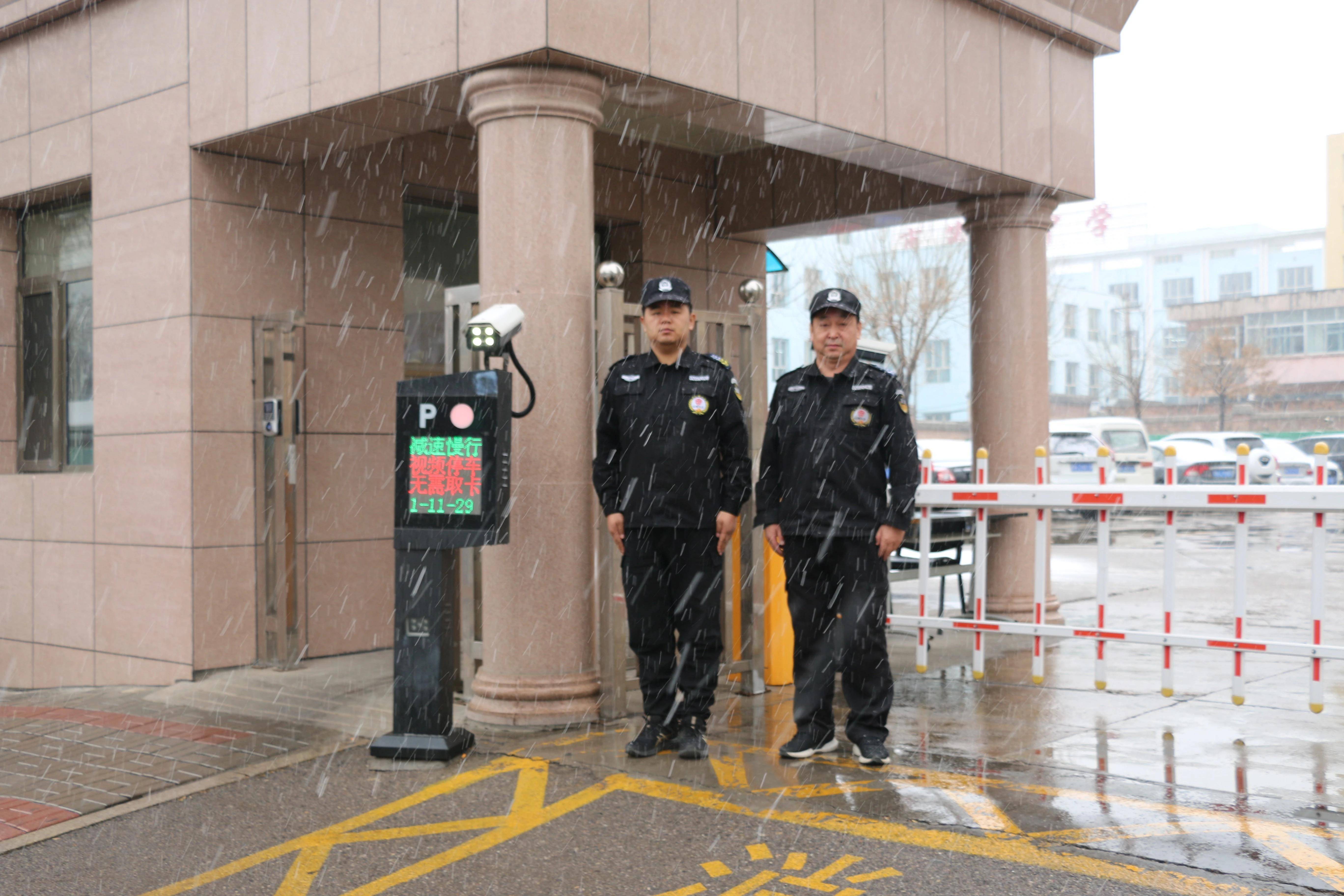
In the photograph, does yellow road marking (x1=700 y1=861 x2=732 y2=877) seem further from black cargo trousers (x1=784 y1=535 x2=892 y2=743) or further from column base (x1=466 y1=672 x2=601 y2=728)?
column base (x1=466 y1=672 x2=601 y2=728)

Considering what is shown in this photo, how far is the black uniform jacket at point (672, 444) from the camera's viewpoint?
5.86 meters

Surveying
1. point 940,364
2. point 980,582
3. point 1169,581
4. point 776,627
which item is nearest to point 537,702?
point 776,627

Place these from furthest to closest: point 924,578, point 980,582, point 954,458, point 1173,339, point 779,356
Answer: point 1173,339
point 779,356
point 954,458
point 924,578
point 980,582

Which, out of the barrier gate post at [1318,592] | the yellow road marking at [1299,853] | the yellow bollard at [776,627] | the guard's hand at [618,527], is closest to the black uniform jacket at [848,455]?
the guard's hand at [618,527]

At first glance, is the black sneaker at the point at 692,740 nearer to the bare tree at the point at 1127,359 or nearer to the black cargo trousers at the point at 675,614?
the black cargo trousers at the point at 675,614

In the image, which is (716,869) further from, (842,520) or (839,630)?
(842,520)

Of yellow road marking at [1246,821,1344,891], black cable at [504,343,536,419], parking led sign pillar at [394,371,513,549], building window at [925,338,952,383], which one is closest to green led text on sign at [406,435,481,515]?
parking led sign pillar at [394,371,513,549]

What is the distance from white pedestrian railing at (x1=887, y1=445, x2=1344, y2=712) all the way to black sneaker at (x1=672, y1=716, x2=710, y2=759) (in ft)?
6.64

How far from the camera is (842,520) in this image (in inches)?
222

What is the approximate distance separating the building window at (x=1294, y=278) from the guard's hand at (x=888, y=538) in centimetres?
7613

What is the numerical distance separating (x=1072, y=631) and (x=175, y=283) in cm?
617

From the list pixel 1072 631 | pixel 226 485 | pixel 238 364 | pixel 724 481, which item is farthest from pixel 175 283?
pixel 1072 631

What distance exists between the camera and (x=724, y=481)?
5.97m

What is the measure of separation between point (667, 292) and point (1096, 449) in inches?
1013
